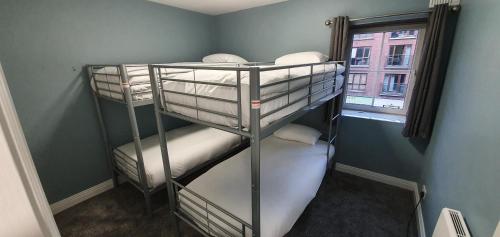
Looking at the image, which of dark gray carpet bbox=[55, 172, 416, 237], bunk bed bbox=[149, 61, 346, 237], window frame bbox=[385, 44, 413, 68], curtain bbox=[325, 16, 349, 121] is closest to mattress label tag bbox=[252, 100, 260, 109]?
bunk bed bbox=[149, 61, 346, 237]

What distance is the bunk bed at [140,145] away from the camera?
195cm

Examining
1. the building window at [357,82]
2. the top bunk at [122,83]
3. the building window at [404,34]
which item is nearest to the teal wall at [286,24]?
the building window at [404,34]

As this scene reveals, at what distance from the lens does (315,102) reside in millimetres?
1875

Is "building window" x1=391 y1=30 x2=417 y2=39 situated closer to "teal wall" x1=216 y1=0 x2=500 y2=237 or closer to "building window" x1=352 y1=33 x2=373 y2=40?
"building window" x1=352 y1=33 x2=373 y2=40

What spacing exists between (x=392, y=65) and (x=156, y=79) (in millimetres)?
2876

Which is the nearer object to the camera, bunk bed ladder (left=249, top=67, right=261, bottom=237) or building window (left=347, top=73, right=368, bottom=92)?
bunk bed ladder (left=249, top=67, right=261, bottom=237)

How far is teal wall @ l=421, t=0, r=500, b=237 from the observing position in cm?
103

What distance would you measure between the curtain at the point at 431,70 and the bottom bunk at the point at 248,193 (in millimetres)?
1105

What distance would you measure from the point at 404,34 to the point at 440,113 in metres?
1.12

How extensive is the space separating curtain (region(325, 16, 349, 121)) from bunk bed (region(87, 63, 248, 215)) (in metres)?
1.75

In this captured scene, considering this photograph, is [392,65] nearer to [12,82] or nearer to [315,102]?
[315,102]

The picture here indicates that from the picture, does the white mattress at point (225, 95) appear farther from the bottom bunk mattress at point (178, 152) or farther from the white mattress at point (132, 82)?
the bottom bunk mattress at point (178, 152)

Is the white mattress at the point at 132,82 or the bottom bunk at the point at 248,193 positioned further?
the white mattress at the point at 132,82

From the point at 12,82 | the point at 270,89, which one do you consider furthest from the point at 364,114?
the point at 12,82
